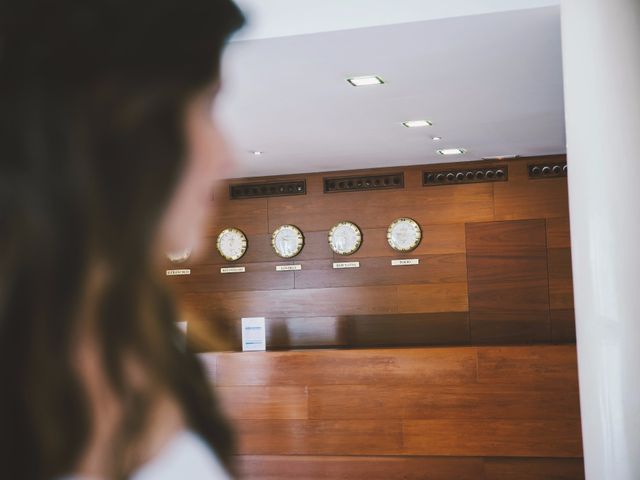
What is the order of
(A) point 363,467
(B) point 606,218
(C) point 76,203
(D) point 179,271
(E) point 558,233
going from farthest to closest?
(D) point 179,271
(E) point 558,233
(A) point 363,467
(B) point 606,218
(C) point 76,203

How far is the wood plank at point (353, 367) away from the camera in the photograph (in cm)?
665

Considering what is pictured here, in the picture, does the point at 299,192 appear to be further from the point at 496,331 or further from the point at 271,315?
the point at 496,331

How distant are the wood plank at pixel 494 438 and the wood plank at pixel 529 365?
307 millimetres

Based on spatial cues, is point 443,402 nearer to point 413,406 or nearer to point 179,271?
point 413,406

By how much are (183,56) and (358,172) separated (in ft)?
24.4

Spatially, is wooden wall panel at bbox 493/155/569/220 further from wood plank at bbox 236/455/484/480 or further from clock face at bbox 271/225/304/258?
wood plank at bbox 236/455/484/480

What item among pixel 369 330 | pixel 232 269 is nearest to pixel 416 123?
pixel 369 330

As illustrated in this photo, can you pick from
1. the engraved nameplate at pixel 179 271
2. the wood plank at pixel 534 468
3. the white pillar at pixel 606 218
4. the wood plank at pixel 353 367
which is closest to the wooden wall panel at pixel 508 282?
the wood plank at pixel 353 367

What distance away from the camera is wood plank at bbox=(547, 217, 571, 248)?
7445 mm

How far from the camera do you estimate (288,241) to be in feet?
26.2

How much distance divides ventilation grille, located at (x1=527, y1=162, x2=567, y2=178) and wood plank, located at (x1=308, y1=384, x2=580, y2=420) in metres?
1.97

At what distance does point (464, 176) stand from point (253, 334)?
7.56 feet

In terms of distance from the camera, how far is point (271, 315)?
801cm

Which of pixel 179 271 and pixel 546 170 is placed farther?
pixel 179 271
